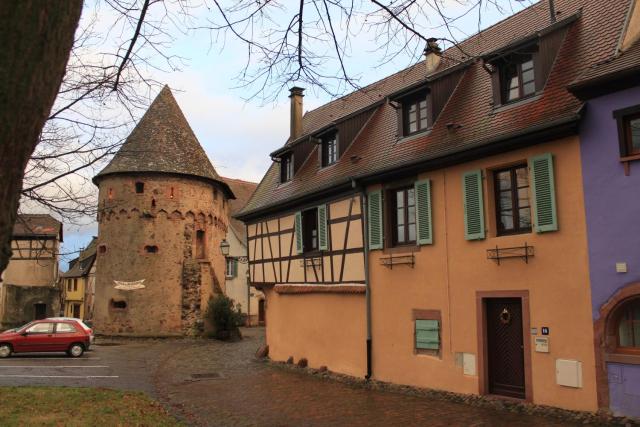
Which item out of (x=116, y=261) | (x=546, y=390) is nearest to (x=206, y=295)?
(x=116, y=261)

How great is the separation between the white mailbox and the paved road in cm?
73

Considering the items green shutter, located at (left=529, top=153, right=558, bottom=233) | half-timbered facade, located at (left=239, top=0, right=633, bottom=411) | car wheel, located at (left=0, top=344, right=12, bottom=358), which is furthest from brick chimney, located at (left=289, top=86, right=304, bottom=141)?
car wheel, located at (left=0, top=344, right=12, bottom=358)

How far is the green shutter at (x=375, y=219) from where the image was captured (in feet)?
43.8

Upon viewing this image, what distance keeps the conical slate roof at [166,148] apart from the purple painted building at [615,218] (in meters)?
23.7

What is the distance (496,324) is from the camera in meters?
10.9

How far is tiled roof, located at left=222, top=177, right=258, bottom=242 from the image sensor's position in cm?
4383

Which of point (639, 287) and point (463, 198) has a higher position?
point (463, 198)

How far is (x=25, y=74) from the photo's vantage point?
7.64 ft

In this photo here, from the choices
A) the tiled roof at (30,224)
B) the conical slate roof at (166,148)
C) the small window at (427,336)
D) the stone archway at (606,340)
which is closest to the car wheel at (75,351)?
the tiled roof at (30,224)

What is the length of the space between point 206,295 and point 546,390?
2350 centimetres

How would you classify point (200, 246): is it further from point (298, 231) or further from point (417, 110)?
point (417, 110)

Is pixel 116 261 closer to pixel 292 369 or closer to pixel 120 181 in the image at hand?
pixel 120 181

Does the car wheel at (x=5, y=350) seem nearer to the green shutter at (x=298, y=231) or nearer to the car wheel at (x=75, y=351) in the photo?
the car wheel at (x=75, y=351)

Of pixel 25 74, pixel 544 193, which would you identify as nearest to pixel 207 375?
pixel 544 193
